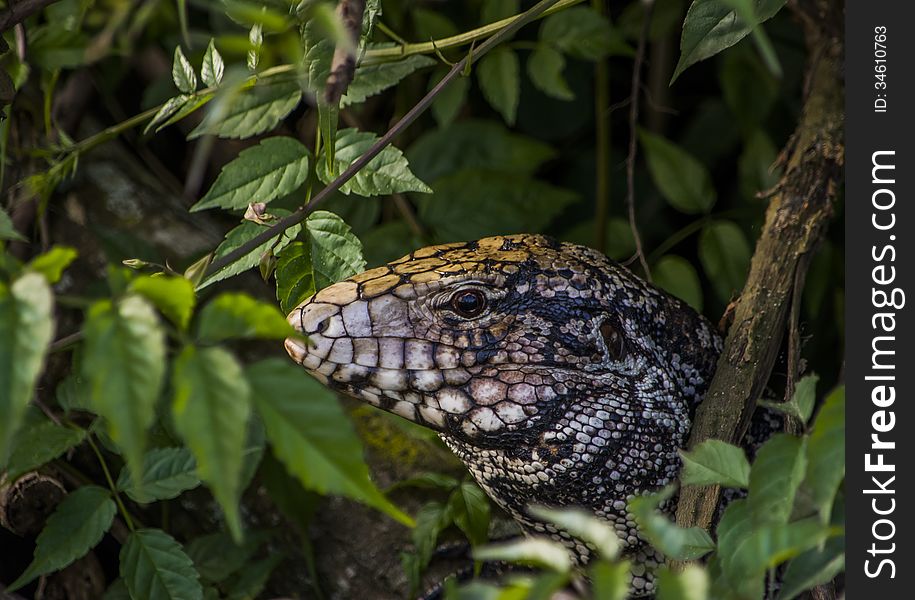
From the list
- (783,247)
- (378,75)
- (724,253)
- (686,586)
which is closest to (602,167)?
(724,253)

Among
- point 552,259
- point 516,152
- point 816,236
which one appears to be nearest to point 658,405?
point 552,259

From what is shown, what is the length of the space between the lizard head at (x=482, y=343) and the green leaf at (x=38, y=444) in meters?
0.51

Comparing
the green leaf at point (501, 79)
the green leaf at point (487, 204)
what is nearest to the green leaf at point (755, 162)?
the green leaf at point (487, 204)

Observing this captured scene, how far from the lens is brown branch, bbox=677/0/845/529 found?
1595mm

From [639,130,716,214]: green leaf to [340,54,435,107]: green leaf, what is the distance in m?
0.92

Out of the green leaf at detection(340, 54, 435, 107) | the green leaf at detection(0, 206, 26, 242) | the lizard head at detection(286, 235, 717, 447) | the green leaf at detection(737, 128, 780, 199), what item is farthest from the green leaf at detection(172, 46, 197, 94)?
the green leaf at detection(737, 128, 780, 199)

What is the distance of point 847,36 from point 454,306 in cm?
70

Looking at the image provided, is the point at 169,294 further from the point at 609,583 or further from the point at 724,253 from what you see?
the point at 724,253

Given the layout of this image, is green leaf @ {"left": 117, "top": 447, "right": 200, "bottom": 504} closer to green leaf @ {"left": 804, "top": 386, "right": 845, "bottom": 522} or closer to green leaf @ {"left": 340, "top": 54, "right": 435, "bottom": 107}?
green leaf @ {"left": 340, "top": 54, "right": 435, "bottom": 107}

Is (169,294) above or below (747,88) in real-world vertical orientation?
below

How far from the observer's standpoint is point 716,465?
120cm

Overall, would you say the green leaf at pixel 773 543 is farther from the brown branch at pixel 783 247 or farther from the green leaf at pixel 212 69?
the green leaf at pixel 212 69

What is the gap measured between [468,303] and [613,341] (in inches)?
9.3

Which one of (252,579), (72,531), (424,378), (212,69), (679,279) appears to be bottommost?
(252,579)
